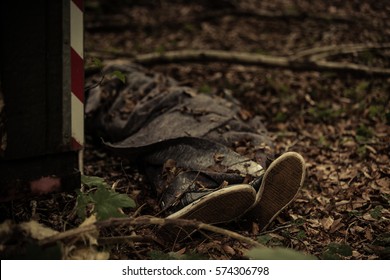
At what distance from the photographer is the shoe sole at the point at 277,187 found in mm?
2670

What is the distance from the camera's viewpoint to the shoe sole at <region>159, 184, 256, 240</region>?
2.50 m

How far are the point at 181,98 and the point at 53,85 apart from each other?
1.54m

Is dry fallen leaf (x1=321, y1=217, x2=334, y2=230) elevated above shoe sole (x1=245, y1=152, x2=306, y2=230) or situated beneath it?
situated beneath

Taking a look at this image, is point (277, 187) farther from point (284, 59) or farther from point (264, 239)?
point (284, 59)

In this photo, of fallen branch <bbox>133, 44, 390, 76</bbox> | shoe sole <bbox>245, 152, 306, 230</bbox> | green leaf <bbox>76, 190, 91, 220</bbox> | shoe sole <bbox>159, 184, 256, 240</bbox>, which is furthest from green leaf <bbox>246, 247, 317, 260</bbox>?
fallen branch <bbox>133, 44, 390, 76</bbox>

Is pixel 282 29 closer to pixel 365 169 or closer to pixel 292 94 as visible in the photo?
pixel 292 94

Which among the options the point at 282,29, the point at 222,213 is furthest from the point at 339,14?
the point at 222,213

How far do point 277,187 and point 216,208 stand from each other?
15.1 inches

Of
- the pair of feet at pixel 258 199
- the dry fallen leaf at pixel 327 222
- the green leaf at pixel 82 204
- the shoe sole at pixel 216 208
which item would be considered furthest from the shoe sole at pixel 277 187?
the green leaf at pixel 82 204

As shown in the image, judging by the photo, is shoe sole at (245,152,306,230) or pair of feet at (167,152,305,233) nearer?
pair of feet at (167,152,305,233)

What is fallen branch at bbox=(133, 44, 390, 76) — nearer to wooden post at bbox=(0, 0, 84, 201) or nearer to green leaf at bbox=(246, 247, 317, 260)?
wooden post at bbox=(0, 0, 84, 201)

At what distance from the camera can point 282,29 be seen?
305 inches

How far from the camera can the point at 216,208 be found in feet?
8.43

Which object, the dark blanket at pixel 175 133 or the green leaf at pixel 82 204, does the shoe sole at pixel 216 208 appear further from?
the green leaf at pixel 82 204
